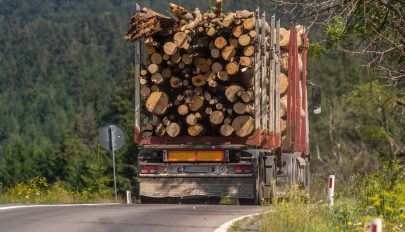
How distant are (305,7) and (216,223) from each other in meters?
3.18

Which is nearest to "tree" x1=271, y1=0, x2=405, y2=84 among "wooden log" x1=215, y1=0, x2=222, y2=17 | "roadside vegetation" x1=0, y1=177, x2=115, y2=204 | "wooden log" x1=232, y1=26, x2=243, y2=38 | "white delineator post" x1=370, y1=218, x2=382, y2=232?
"wooden log" x1=232, y1=26, x2=243, y2=38

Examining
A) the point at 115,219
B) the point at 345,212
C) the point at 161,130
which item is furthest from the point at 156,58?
the point at 345,212

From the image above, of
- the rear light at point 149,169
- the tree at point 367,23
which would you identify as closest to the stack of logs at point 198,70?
the rear light at point 149,169

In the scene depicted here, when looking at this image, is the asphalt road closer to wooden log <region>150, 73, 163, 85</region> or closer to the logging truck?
the logging truck

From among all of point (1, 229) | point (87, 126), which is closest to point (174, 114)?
point (1, 229)

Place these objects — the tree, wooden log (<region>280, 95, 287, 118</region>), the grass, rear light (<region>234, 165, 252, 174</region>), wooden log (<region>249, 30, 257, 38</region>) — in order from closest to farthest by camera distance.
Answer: the grass → the tree → wooden log (<region>249, 30, 257, 38</region>) → rear light (<region>234, 165, 252, 174</region>) → wooden log (<region>280, 95, 287, 118</region>)

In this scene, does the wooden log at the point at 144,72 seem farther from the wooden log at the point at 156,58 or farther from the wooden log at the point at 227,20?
the wooden log at the point at 227,20

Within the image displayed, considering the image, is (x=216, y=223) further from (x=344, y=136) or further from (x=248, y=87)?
(x=344, y=136)

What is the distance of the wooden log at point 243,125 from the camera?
18469mm

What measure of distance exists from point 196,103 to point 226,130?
73 cm

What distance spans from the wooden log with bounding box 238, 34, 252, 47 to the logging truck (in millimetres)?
18

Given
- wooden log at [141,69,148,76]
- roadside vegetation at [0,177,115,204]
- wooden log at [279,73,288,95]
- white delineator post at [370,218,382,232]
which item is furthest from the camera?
roadside vegetation at [0,177,115,204]

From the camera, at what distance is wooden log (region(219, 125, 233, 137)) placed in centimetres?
1846

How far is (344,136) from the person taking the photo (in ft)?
241
